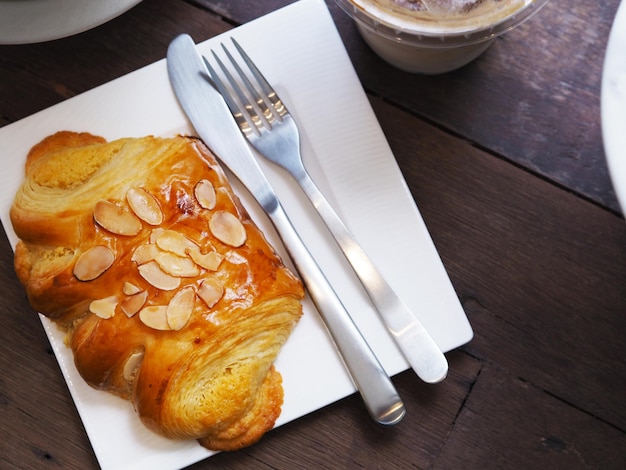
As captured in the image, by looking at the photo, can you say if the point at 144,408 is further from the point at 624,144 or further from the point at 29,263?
the point at 624,144

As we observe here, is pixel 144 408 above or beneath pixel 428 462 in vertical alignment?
above

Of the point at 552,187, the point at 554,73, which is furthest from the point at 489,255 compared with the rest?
the point at 554,73

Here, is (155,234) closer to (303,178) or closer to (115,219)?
(115,219)

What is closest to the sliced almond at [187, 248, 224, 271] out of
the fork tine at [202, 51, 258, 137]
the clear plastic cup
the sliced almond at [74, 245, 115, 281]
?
the sliced almond at [74, 245, 115, 281]

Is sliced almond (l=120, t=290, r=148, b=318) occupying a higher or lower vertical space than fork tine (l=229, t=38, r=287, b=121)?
lower

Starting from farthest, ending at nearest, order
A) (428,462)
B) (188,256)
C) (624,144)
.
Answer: (428,462), (188,256), (624,144)

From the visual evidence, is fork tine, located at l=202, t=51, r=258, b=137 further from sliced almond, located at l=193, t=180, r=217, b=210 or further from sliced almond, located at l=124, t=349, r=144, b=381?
sliced almond, located at l=124, t=349, r=144, b=381
